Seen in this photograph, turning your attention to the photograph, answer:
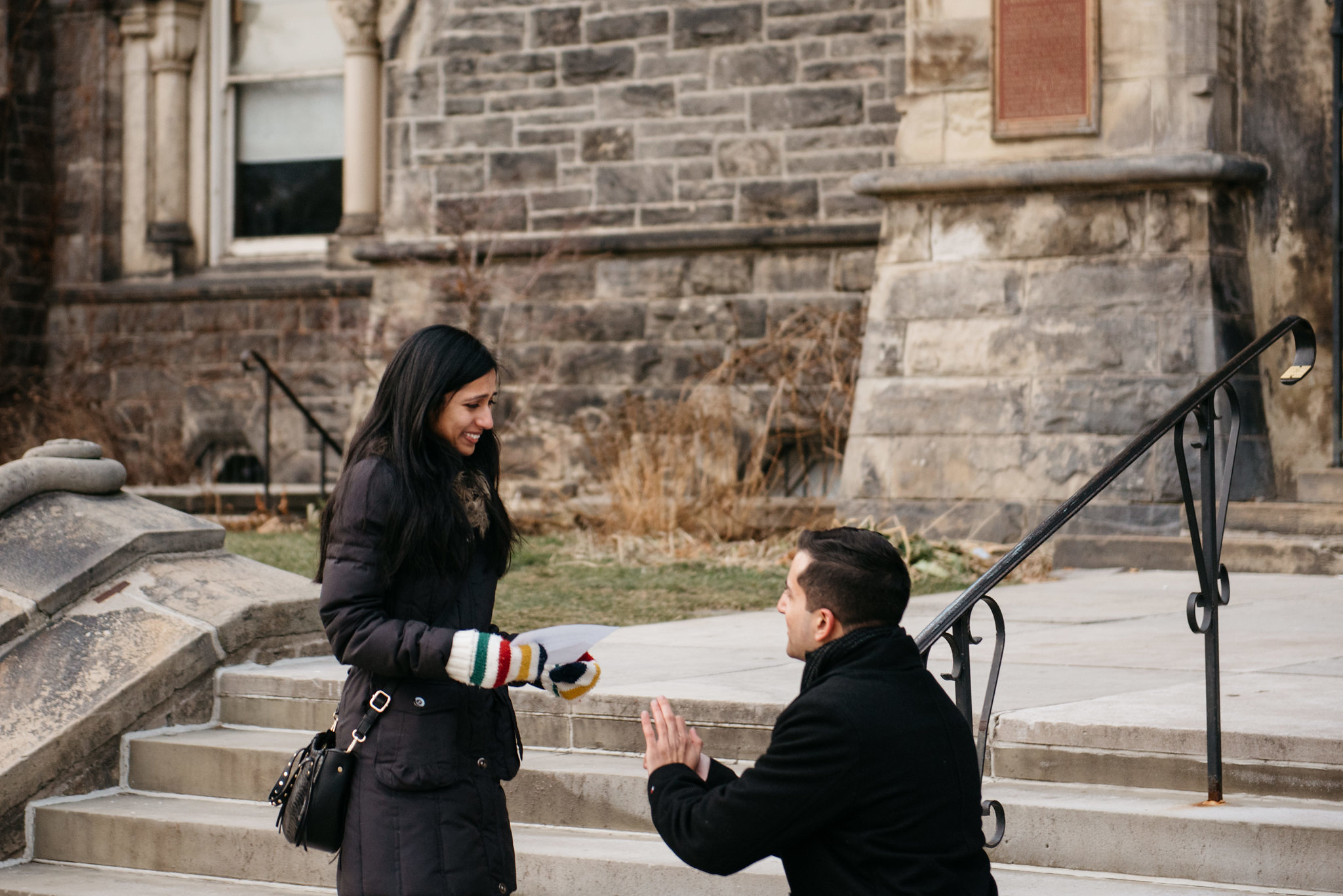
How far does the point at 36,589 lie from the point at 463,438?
2.68m

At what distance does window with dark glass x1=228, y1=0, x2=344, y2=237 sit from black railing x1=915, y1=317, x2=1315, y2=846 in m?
11.0

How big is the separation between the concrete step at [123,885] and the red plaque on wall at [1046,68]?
5.44 meters

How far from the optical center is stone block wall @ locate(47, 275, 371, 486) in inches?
532

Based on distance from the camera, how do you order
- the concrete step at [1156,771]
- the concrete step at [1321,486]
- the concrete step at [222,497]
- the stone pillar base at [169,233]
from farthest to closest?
the stone pillar base at [169,233] → the concrete step at [222,497] → the concrete step at [1321,486] → the concrete step at [1156,771]

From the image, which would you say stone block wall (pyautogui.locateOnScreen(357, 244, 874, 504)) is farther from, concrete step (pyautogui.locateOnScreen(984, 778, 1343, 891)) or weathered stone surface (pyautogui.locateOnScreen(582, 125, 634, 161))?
concrete step (pyautogui.locateOnScreen(984, 778, 1343, 891))

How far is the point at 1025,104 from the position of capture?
8297mm

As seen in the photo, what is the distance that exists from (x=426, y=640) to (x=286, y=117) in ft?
41.1

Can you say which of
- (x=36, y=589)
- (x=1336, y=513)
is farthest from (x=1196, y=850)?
(x=1336, y=513)

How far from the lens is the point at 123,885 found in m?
4.42

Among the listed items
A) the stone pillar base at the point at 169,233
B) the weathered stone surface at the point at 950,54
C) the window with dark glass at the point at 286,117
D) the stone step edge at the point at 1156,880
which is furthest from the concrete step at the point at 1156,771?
the stone pillar base at the point at 169,233

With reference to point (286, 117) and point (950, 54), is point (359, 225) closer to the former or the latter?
point (286, 117)

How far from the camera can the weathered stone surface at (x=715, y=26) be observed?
11.6m

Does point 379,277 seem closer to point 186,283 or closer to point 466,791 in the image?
point 186,283

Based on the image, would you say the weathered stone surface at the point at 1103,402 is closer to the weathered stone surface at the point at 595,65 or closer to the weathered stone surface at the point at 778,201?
the weathered stone surface at the point at 778,201
